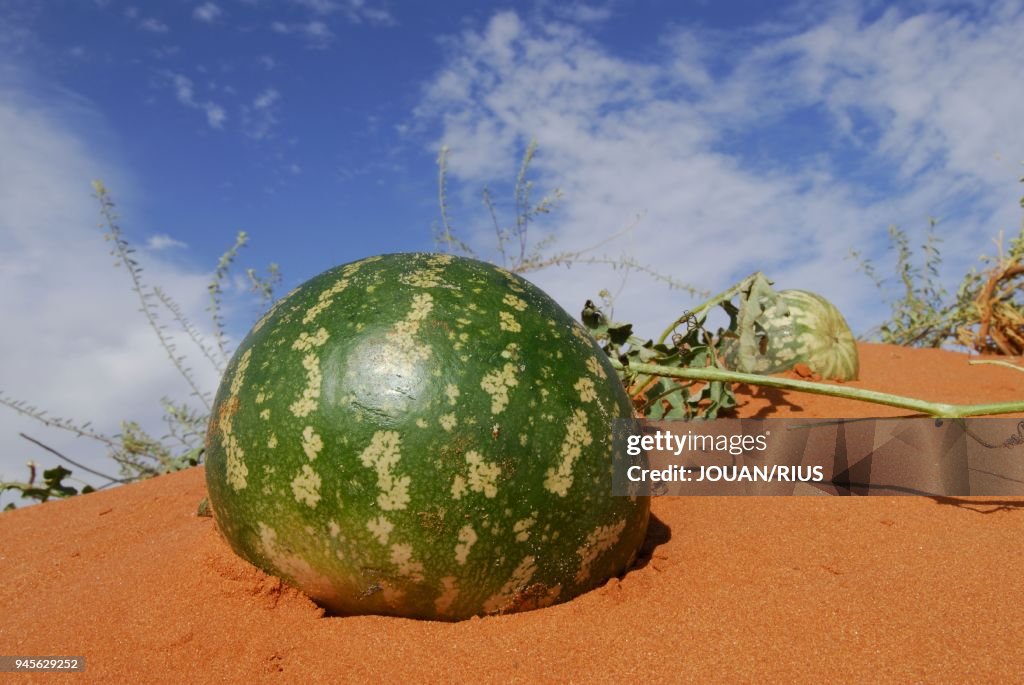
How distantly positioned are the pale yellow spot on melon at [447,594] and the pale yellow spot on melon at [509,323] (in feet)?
2.39

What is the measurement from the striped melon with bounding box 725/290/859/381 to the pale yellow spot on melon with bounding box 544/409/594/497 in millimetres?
3469

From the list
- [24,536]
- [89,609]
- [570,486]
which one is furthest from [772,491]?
[24,536]

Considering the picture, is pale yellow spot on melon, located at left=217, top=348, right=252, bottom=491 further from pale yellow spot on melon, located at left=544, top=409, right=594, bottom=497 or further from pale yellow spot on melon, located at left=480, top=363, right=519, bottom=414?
pale yellow spot on melon, located at left=544, top=409, right=594, bottom=497

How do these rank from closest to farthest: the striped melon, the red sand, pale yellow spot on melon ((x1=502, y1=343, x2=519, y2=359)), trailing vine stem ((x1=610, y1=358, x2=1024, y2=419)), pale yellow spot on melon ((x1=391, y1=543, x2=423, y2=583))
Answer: the red sand → pale yellow spot on melon ((x1=391, y1=543, x2=423, y2=583)) → pale yellow spot on melon ((x1=502, y1=343, x2=519, y2=359)) → trailing vine stem ((x1=610, y1=358, x2=1024, y2=419)) → the striped melon

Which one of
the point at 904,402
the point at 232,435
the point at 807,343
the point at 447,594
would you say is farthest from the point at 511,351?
the point at 807,343

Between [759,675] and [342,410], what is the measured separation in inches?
50.8

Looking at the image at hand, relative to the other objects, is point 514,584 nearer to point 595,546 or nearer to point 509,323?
point 595,546

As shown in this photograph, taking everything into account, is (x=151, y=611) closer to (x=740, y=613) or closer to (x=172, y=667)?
(x=172, y=667)

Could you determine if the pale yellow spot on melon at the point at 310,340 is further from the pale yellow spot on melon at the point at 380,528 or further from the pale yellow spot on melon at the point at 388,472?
the pale yellow spot on melon at the point at 380,528

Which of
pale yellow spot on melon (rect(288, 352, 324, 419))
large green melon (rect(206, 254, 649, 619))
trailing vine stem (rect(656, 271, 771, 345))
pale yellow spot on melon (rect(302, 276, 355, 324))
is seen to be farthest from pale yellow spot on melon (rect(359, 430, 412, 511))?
trailing vine stem (rect(656, 271, 771, 345))

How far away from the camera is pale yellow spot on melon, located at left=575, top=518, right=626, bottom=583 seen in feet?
7.69

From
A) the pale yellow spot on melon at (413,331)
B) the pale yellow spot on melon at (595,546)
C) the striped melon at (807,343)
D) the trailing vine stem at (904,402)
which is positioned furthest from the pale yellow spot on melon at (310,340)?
the striped melon at (807,343)

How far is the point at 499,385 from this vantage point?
7.23 feet

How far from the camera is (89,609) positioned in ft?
8.39
